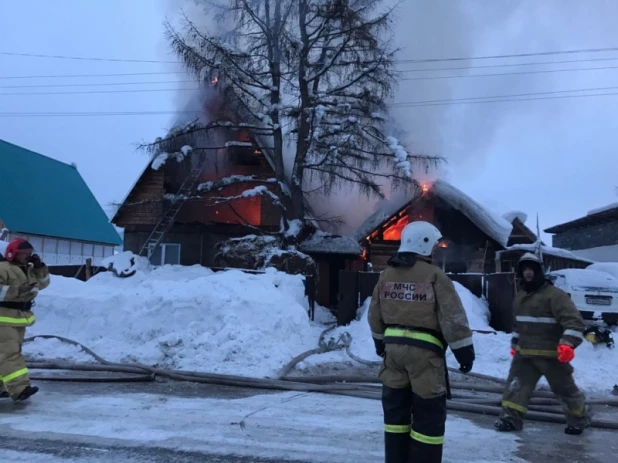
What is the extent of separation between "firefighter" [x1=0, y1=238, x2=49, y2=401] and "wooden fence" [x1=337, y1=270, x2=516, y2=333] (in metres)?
6.74

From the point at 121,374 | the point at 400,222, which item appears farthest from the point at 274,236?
the point at 121,374

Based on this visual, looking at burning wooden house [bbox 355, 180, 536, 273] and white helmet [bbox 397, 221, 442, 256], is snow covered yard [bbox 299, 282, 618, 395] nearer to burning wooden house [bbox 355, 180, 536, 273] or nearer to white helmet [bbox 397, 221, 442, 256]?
white helmet [bbox 397, 221, 442, 256]

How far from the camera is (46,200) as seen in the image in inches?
1176

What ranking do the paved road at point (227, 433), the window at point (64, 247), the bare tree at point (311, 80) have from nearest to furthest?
the paved road at point (227, 433)
the bare tree at point (311, 80)
the window at point (64, 247)

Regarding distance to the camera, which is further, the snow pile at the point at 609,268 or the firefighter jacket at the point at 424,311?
the snow pile at the point at 609,268

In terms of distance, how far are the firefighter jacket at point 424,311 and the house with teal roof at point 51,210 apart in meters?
25.4

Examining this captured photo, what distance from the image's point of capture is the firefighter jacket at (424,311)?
11.2 feet

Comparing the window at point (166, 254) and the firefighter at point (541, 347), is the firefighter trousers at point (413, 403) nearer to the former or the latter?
the firefighter at point (541, 347)

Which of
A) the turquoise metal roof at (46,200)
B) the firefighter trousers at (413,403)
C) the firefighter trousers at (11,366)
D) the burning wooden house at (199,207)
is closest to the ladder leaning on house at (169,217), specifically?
the burning wooden house at (199,207)

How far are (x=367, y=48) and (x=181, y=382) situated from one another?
37.2ft

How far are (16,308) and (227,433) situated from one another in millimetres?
2808

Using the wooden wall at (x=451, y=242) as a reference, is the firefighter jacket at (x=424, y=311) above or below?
below

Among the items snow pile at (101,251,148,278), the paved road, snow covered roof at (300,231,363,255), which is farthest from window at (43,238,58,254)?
the paved road

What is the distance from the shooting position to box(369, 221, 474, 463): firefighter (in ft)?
11.2
